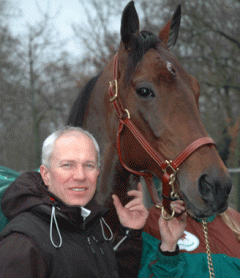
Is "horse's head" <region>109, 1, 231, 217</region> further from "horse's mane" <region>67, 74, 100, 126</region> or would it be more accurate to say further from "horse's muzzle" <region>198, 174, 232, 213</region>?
"horse's mane" <region>67, 74, 100, 126</region>

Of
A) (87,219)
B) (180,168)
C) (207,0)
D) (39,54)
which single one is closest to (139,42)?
(180,168)

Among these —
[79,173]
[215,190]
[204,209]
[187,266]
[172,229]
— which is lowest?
[187,266]

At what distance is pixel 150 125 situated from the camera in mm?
1901

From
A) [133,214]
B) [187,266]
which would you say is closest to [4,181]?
[133,214]

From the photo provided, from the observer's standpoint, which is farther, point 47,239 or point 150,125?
point 150,125

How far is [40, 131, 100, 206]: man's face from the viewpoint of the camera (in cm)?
147

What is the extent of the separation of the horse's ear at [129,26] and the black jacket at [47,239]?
1.07m

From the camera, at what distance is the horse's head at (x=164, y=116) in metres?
1.64

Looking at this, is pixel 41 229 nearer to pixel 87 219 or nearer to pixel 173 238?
pixel 87 219

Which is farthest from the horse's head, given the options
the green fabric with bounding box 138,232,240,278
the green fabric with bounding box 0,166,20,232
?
the green fabric with bounding box 0,166,20,232

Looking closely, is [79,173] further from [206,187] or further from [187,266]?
[187,266]

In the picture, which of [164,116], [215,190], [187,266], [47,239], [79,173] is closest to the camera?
[47,239]

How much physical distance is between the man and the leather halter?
0.45 m

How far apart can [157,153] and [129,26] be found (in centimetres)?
87
